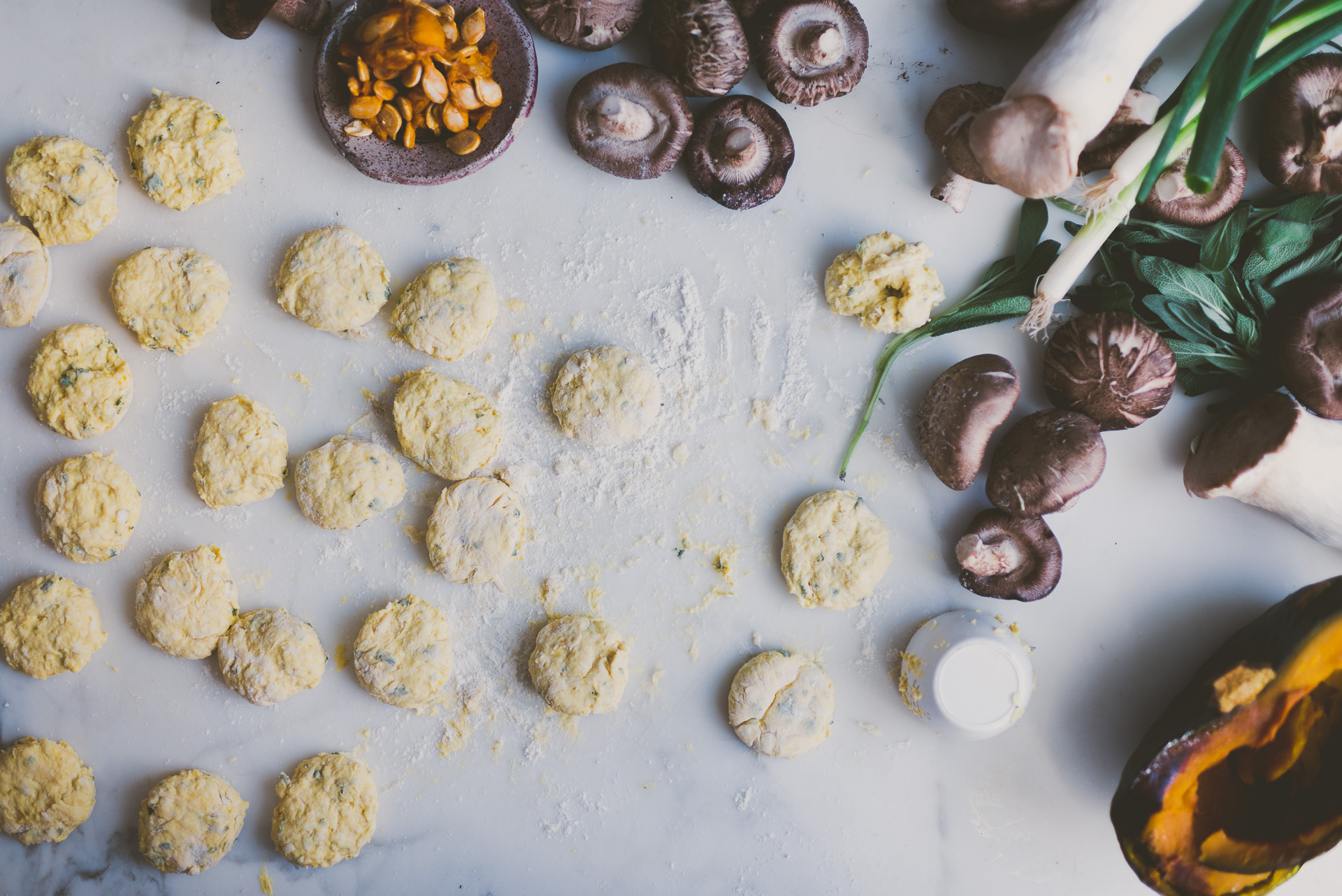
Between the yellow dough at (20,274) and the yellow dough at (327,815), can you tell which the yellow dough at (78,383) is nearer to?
the yellow dough at (20,274)

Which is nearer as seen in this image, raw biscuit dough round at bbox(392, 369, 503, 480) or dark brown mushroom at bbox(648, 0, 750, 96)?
dark brown mushroom at bbox(648, 0, 750, 96)

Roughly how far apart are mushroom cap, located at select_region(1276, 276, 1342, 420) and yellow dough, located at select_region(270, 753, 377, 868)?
70.3 inches

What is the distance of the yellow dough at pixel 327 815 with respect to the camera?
145 centimetres

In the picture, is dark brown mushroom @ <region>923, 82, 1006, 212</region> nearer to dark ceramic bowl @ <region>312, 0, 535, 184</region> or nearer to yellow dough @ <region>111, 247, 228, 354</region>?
dark ceramic bowl @ <region>312, 0, 535, 184</region>

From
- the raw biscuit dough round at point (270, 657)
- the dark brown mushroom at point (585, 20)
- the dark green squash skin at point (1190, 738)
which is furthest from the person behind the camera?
the raw biscuit dough round at point (270, 657)

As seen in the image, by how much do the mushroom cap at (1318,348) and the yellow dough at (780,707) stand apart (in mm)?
952

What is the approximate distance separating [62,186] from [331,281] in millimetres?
533

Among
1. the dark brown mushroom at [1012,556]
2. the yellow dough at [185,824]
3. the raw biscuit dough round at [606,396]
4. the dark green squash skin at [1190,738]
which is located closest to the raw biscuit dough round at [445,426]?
the raw biscuit dough round at [606,396]

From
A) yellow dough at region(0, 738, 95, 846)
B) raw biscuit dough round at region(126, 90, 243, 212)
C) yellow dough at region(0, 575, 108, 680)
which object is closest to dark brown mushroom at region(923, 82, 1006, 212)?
raw biscuit dough round at region(126, 90, 243, 212)

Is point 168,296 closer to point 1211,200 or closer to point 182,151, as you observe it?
point 182,151

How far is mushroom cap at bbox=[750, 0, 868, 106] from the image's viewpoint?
132 cm

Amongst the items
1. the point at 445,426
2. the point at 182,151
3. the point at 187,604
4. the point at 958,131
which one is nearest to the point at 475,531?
the point at 445,426

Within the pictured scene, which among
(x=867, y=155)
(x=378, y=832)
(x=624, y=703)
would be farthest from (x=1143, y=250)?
(x=378, y=832)

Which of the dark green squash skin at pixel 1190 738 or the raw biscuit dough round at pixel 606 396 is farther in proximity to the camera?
the raw biscuit dough round at pixel 606 396
